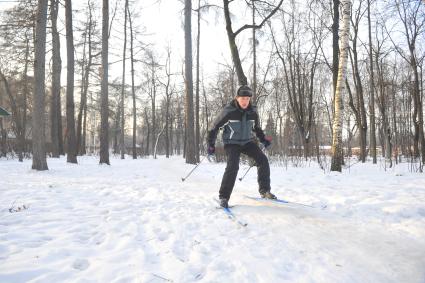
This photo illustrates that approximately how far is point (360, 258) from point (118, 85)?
2430 centimetres

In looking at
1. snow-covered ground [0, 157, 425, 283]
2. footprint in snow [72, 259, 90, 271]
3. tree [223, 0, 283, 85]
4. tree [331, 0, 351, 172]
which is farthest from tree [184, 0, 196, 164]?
footprint in snow [72, 259, 90, 271]

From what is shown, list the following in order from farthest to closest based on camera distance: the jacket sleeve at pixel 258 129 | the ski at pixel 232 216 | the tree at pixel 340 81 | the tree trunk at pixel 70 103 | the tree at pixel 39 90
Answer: the tree trunk at pixel 70 103, the tree at pixel 39 90, the tree at pixel 340 81, the jacket sleeve at pixel 258 129, the ski at pixel 232 216

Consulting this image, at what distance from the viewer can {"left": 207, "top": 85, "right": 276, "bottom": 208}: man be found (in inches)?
193

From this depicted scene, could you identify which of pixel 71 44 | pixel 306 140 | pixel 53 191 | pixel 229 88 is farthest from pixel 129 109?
pixel 53 191

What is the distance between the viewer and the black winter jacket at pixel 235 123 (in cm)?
498

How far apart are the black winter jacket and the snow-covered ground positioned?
1086 mm

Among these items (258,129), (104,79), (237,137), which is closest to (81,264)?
(237,137)

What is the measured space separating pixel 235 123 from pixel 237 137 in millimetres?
226

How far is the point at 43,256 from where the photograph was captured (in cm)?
276

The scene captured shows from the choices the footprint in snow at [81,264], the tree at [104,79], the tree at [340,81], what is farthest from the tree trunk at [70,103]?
the footprint in snow at [81,264]

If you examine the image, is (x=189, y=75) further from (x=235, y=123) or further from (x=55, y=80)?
(x=235, y=123)

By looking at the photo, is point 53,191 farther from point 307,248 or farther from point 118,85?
point 118,85

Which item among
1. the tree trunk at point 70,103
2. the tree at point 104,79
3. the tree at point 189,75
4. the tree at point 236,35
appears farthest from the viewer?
the tree at point 189,75

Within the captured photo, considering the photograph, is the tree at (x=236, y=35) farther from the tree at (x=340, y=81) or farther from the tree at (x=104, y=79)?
the tree at (x=104, y=79)
